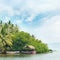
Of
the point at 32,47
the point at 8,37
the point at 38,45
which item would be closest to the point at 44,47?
the point at 38,45

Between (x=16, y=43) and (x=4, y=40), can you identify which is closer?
(x=4, y=40)

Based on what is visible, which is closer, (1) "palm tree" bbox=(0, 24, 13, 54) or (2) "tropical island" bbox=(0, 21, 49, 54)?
(1) "palm tree" bbox=(0, 24, 13, 54)

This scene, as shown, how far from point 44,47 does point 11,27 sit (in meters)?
8.60

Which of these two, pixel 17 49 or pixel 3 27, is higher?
pixel 3 27

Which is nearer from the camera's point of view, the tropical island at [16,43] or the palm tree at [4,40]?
the palm tree at [4,40]

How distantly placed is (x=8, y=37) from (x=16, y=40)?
4.16 metres

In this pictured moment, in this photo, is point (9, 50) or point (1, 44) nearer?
point (1, 44)

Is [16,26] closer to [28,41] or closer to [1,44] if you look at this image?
[28,41]

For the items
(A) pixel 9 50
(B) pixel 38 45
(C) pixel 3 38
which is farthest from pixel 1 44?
(B) pixel 38 45

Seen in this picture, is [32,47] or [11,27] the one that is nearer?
[32,47]

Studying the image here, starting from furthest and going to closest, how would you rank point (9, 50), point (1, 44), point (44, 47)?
point (44, 47) < point (9, 50) < point (1, 44)

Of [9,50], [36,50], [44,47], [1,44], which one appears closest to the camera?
[1,44]

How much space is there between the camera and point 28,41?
205 ft

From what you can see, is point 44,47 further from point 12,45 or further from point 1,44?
point 1,44
